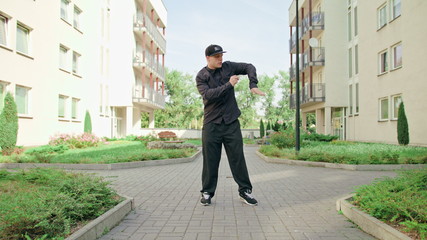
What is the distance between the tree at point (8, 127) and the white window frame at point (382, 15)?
19612 millimetres

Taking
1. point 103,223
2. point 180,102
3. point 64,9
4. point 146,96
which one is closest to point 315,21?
point 146,96

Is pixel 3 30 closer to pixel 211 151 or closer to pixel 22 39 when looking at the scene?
pixel 22 39

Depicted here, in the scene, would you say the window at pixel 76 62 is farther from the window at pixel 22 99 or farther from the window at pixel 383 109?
the window at pixel 383 109

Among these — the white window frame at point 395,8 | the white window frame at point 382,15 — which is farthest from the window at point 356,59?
the white window frame at point 395,8

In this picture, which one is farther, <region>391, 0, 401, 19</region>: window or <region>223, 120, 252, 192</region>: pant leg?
<region>391, 0, 401, 19</region>: window

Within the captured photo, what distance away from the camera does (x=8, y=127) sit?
42.4 feet

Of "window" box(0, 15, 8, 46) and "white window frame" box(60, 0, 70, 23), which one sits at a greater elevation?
"white window frame" box(60, 0, 70, 23)

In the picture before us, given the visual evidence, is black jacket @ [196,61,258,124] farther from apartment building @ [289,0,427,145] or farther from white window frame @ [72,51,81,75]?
white window frame @ [72,51,81,75]

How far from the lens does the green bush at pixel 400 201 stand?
333 cm

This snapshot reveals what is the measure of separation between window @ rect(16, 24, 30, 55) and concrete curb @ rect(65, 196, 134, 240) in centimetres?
1524

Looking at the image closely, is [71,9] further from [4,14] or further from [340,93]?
[340,93]

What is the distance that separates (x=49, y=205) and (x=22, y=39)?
16269 millimetres

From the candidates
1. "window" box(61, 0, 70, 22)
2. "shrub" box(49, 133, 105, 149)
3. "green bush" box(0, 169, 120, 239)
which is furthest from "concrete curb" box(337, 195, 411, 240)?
"window" box(61, 0, 70, 22)

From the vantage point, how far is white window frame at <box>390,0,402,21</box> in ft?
63.7
